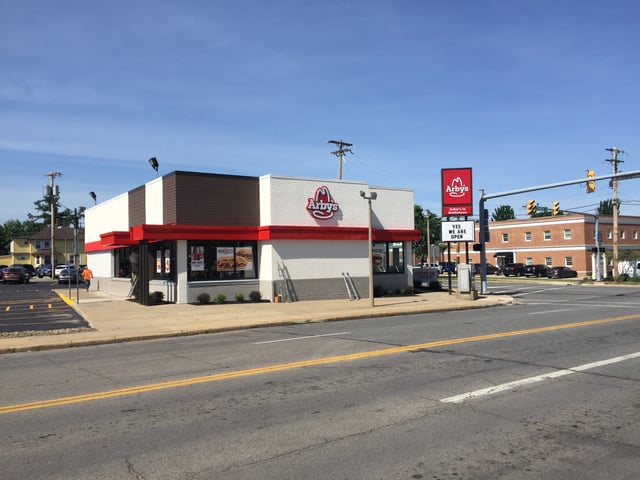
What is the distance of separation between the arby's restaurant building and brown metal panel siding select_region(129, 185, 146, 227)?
0.62 ft

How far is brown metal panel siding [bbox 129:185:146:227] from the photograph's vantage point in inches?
1156

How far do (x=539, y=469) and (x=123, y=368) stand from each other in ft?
25.2

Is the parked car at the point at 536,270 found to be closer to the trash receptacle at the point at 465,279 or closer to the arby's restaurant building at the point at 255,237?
the arby's restaurant building at the point at 255,237

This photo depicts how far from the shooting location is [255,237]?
2573 cm

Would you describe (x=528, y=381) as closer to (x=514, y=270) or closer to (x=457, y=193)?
(x=457, y=193)

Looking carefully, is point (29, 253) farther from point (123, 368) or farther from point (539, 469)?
point (539, 469)

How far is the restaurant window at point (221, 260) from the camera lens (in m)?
24.6

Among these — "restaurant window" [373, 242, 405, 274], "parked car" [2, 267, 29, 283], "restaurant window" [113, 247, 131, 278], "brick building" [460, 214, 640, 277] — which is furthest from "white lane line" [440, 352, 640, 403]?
"brick building" [460, 214, 640, 277]

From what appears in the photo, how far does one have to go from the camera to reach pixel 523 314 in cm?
1934

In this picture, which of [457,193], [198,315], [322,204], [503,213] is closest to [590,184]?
[457,193]

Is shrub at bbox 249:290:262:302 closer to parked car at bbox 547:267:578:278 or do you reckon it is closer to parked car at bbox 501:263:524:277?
parked car at bbox 547:267:578:278

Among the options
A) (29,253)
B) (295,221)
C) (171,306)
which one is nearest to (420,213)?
(295,221)

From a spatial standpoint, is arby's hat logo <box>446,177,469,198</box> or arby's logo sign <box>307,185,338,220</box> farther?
arby's hat logo <box>446,177,469,198</box>

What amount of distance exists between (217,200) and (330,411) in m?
19.5
